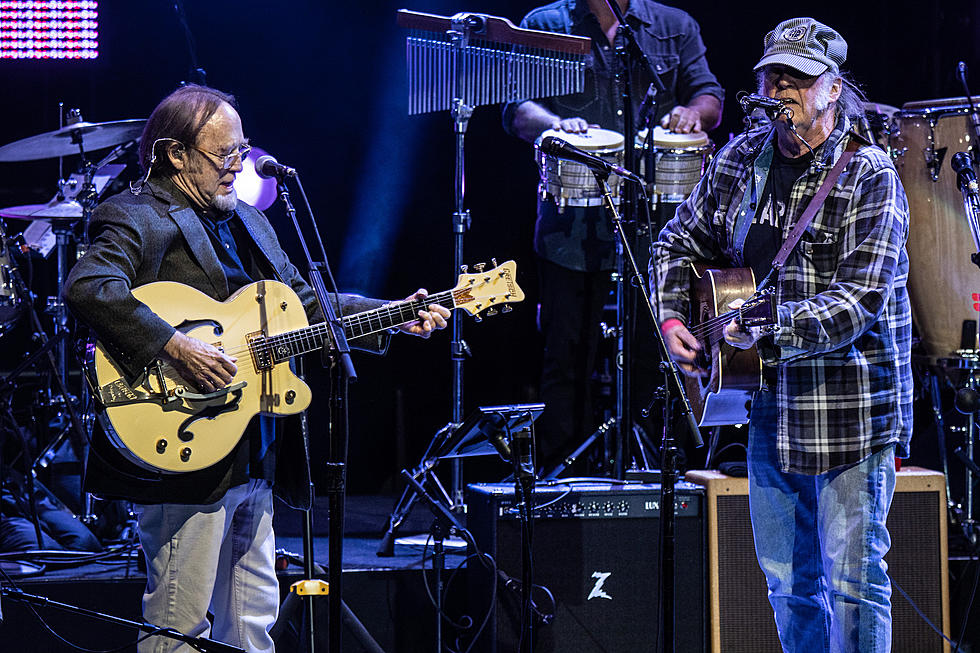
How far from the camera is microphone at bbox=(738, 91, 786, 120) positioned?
3.81 metres

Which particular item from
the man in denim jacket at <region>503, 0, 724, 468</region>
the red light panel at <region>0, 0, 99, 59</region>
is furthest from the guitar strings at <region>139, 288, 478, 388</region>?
the red light panel at <region>0, 0, 99, 59</region>

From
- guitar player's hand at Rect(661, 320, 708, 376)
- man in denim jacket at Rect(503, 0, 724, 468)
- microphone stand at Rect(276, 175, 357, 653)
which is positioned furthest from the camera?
man in denim jacket at Rect(503, 0, 724, 468)

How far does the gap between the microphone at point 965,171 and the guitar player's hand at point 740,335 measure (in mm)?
2273

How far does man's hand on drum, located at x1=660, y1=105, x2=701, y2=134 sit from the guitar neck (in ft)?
7.09

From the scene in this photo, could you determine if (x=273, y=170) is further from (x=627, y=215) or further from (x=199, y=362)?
(x=627, y=215)

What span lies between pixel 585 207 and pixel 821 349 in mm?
2503

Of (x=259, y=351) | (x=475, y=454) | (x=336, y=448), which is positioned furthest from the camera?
(x=475, y=454)

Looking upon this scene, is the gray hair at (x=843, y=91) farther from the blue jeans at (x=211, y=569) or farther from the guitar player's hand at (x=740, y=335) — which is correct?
the blue jeans at (x=211, y=569)

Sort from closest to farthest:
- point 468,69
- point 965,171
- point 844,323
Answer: point 844,323 → point 965,171 → point 468,69

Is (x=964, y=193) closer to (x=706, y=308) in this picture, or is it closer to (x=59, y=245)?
(x=706, y=308)

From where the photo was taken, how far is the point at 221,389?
3807 millimetres

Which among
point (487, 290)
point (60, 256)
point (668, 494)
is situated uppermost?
point (60, 256)

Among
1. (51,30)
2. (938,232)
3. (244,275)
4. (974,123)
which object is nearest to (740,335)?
(244,275)

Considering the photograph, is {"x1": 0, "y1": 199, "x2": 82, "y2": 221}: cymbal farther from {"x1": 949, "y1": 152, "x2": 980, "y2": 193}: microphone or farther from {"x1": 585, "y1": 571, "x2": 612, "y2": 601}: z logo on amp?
{"x1": 949, "y1": 152, "x2": 980, "y2": 193}: microphone
